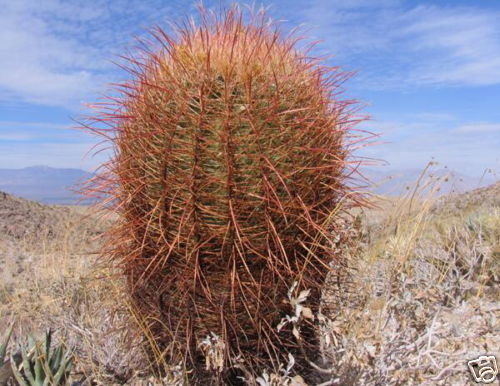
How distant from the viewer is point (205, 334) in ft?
10.5

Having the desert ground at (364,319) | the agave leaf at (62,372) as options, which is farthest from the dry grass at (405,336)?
the agave leaf at (62,372)

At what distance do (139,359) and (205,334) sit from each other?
1136 mm

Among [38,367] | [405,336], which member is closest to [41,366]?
[38,367]

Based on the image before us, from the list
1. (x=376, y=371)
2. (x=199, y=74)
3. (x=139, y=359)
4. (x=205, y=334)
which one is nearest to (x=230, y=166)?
(x=199, y=74)

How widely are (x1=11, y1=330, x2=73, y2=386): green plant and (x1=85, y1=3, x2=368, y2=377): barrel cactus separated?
71 centimetres

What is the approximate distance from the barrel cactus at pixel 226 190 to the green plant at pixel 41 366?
714 millimetres

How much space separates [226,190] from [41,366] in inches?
76.6

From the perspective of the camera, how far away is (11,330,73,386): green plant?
11.1 feet

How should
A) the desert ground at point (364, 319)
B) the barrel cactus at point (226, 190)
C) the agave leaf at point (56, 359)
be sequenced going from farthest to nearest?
the agave leaf at point (56, 359) → the desert ground at point (364, 319) → the barrel cactus at point (226, 190)

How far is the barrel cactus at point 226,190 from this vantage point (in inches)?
112

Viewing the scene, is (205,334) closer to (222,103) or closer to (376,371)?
(376,371)

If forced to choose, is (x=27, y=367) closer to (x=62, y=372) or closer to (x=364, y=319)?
(x=62, y=372)

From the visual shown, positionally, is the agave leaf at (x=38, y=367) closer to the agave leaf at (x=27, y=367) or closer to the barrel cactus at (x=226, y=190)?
the agave leaf at (x=27, y=367)

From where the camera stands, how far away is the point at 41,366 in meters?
3.48
